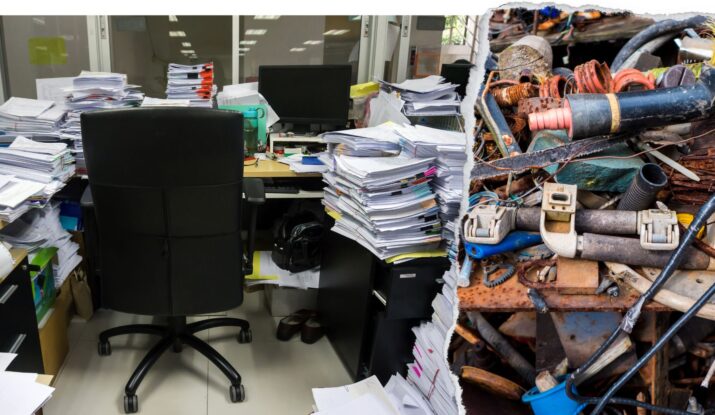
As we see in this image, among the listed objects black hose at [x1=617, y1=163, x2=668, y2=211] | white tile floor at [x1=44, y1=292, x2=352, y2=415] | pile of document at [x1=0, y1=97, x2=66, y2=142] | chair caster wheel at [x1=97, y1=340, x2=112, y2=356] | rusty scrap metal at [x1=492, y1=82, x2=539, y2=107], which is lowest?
white tile floor at [x1=44, y1=292, x2=352, y2=415]

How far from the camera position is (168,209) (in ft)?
5.21

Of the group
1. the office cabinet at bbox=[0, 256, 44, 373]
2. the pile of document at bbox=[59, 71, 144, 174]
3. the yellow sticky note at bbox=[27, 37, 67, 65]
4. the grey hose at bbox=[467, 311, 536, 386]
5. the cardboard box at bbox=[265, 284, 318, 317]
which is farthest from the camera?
the yellow sticky note at bbox=[27, 37, 67, 65]

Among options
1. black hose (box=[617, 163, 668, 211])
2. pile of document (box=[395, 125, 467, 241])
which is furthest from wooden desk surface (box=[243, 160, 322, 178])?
black hose (box=[617, 163, 668, 211])

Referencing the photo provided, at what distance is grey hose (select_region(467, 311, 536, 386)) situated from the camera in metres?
0.60

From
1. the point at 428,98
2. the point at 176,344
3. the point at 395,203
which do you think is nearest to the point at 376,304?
the point at 395,203

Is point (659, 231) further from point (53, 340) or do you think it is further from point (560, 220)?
point (53, 340)

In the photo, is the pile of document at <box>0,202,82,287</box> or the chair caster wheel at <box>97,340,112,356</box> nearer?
the pile of document at <box>0,202,82,287</box>

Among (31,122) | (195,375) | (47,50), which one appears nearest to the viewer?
(195,375)

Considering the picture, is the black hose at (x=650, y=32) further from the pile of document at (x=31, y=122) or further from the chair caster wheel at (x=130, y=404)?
the pile of document at (x=31, y=122)

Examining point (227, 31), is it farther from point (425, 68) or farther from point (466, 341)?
point (466, 341)

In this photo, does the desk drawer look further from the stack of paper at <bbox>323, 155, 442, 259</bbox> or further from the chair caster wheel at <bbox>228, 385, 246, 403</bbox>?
the chair caster wheel at <bbox>228, 385, 246, 403</bbox>

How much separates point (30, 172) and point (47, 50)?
54.1 inches

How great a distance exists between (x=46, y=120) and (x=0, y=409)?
147 centimetres

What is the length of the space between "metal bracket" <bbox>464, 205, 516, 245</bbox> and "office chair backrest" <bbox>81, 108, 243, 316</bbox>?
3.60 ft
